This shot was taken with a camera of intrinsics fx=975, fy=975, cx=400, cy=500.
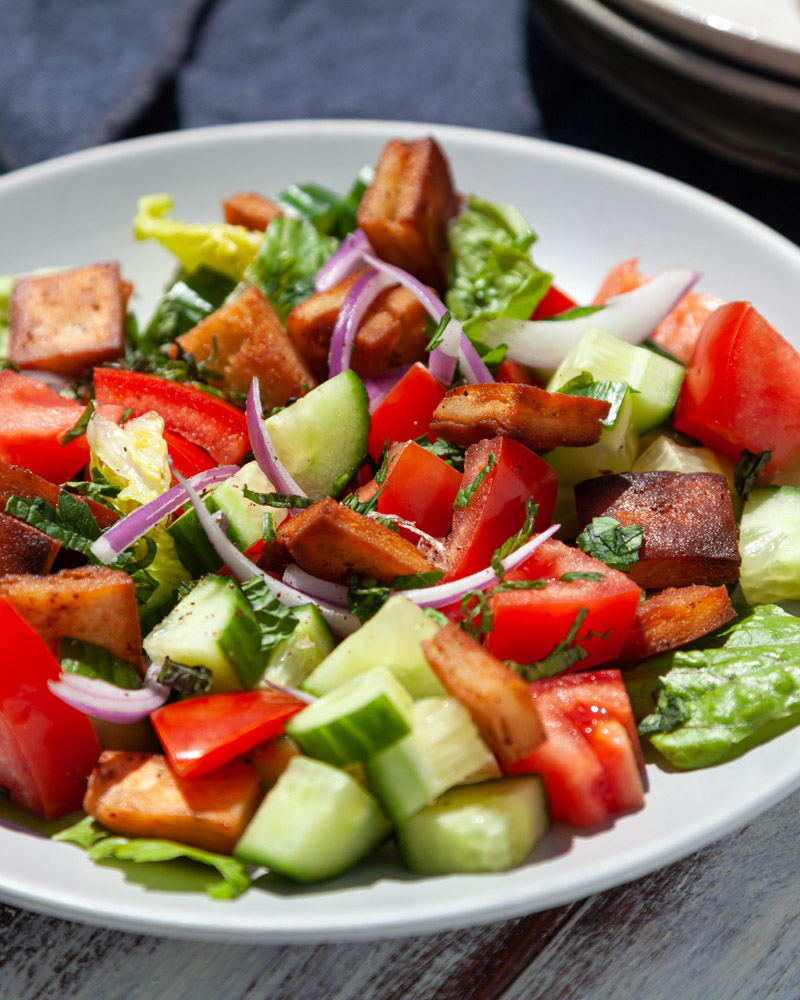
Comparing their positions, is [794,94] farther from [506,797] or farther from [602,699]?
[506,797]

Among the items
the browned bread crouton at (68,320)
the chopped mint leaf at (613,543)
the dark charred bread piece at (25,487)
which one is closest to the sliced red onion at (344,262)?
the browned bread crouton at (68,320)

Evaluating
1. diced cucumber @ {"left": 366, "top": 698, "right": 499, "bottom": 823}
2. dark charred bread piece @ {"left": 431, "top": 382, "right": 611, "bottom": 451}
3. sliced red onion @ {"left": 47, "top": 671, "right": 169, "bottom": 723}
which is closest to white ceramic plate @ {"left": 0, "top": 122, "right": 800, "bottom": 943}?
diced cucumber @ {"left": 366, "top": 698, "right": 499, "bottom": 823}

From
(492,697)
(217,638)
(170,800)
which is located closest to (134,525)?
(217,638)

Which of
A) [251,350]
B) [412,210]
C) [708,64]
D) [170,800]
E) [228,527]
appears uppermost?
[708,64]

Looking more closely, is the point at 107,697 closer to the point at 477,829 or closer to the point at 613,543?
the point at 477,829

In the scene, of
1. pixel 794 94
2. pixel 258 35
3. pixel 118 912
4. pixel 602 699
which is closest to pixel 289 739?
pixel 118 912

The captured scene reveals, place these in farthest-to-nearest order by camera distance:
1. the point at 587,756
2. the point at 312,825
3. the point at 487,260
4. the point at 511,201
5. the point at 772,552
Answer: the point at 511,201 < the point at 487,260 < the point at 772,552 < the point at 587,756 < the point at 312,825
